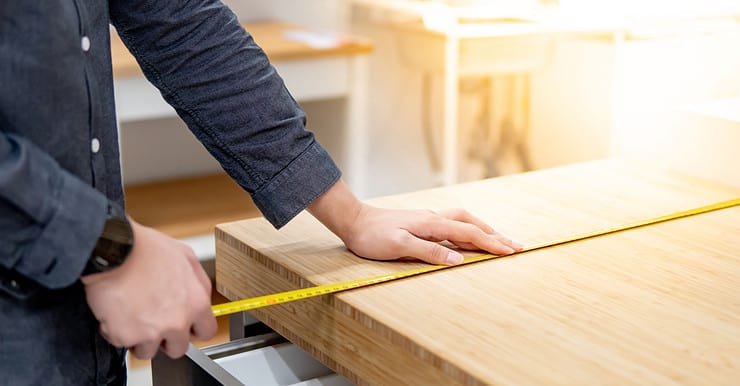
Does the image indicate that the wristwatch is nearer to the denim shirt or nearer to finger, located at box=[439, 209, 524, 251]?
the denim shirt

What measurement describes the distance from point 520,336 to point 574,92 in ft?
3.96

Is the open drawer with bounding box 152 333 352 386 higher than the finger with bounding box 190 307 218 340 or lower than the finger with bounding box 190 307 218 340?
lower

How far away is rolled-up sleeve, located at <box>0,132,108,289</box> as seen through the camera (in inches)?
32.2

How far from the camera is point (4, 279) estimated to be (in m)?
0.90

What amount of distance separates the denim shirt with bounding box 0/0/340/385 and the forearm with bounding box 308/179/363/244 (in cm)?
1

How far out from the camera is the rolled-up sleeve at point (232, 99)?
115 cm

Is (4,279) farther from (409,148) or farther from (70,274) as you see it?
(409,148)

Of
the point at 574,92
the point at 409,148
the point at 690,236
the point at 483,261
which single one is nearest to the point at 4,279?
the point at 483,261

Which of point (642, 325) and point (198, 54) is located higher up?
point (198, 54)

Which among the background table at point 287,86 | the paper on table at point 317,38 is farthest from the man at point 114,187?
the paper on table at point 317,38

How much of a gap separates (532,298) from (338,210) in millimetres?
258

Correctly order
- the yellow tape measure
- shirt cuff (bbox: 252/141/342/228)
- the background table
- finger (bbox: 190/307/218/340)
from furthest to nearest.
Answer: the background table, shirt cuff (bbox: 252/141/342/228), the yellow tape measure, finger (bbox: 190/307/218/340)

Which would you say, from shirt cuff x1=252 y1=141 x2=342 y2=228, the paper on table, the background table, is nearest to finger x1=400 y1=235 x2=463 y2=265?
shirt cuff x1=252 y1=141 x2=342 y2=228

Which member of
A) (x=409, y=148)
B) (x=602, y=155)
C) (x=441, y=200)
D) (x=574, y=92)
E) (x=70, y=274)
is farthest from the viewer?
(x=409, y=148)
